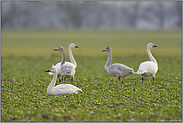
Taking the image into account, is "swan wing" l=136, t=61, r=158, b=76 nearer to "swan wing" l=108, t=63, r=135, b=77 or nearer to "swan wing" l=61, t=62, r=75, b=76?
"swan wing" l=108, t=63, r=135, b=77

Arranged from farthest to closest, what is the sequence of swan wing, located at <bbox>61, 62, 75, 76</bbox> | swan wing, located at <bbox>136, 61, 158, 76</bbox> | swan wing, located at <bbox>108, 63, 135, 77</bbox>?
swan wing, located at <bbox>108, 63, 135, 77</bbox> → swan wing, located at <bbox>61, 62, 75, 76</bbox> → swan wing, located at <bbox>136, 61, 158, 76</bbox>

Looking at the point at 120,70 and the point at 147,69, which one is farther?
the point at 120,70

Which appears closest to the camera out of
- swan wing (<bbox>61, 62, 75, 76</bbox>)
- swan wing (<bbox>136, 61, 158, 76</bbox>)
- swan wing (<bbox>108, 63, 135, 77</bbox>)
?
swan wing (<bbox>136, 61, 158, 76</bbox>)

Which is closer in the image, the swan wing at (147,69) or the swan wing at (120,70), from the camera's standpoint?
the swan wing at (147,69)

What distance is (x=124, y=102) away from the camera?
313 inches

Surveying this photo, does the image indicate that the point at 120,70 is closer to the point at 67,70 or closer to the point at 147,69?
the point at 147,69

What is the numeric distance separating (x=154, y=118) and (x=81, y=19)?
311ft

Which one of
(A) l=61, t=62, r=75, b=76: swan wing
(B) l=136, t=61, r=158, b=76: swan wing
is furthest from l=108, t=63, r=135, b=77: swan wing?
(A) l=61, t=62, r=75, b=76: swan wing

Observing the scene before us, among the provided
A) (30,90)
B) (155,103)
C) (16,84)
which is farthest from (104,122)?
(16,84)

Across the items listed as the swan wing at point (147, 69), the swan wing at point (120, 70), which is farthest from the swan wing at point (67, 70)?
the swan wing at point (147, 69)

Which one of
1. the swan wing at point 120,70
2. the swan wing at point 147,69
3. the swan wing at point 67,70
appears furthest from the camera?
the swan wing at point 120,70

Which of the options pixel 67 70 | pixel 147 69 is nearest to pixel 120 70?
pixel 147 69

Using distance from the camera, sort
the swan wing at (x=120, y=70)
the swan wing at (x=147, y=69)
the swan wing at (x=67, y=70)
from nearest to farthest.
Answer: the swan wing at (x=147, y=69), the swan wing at (x=67, y=70), the swan wing at (x=120, y=70)

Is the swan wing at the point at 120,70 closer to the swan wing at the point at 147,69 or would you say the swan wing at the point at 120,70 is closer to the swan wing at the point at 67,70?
the swan wing at the point at 147,69
